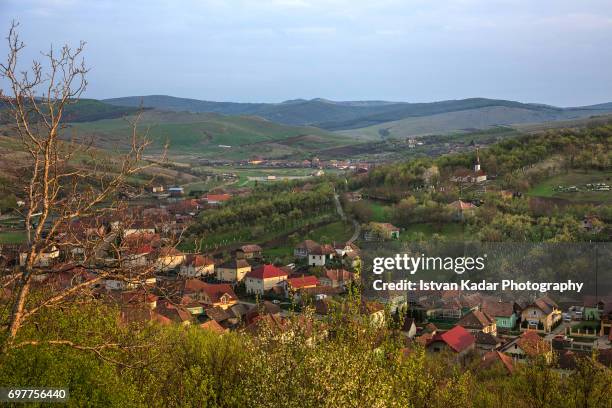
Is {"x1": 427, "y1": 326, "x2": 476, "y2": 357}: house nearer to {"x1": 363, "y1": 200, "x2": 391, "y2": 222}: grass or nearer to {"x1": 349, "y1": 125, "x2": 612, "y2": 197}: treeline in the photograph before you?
{"x1": 363, "y1": 200, "x2": 391, "y2": 222}: grass

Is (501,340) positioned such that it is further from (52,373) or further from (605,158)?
(605,158)

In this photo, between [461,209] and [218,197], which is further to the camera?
[218,197]

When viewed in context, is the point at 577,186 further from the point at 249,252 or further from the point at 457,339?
the point at 457,339

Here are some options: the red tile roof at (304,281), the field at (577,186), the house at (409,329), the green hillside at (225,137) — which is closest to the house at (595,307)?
the house at (409,329)

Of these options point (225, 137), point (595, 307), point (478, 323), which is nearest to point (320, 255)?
point (478, 323)

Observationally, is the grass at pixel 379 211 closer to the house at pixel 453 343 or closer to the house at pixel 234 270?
the house at pixel 234 270
